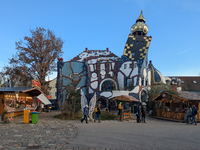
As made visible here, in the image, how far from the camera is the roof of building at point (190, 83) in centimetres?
4153

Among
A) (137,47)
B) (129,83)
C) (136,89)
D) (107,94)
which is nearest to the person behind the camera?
(136,89)

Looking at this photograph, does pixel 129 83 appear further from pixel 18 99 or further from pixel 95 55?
pixel 18 99

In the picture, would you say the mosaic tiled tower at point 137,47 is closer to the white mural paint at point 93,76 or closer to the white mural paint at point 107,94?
the white mural paint at point 93,76

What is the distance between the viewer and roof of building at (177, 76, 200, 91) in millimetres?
41531

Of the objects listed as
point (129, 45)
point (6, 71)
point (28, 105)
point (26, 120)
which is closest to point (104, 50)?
point (129, 45)

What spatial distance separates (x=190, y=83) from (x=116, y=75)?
21.5 metres

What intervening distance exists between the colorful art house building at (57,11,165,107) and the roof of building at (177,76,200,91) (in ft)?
37.0

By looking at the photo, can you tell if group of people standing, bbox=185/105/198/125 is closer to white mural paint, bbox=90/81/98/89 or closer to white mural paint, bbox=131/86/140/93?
white mural paint, bbox=131/86/140/93

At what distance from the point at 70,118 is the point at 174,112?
9.94 metres

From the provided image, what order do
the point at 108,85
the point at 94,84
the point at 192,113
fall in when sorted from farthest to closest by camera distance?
1. the point at 94,84
2. the point at 108,85
3. the point at 192,113

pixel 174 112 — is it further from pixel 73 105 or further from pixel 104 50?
pixel 104 50

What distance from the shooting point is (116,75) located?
3086cm

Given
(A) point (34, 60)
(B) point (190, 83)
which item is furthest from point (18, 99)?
(B) point (190, 83)

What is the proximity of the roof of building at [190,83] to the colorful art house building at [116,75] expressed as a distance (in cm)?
1126
